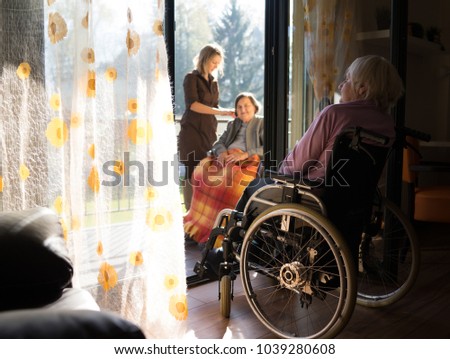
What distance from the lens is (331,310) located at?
2188mm

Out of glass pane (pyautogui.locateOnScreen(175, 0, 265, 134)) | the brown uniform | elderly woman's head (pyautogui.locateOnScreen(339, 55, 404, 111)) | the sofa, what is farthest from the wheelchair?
glass pane (pyautogui.locateOnScreen(175, 0, 265, 134))

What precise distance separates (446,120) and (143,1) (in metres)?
3.74

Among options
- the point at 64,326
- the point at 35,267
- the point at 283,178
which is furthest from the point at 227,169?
the point at 64,326

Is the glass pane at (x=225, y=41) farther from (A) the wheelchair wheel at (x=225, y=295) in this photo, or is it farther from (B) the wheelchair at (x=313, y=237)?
(B) the wheelchair at (x=313, y=237)

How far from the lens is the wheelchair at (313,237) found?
167cm

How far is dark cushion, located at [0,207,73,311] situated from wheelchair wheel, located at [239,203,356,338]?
2.88ft

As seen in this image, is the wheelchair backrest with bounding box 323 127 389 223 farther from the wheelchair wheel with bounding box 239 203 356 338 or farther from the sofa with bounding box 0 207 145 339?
the sofa with bounding box 0 207 145 339

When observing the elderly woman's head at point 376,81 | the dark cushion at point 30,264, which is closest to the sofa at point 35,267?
the dark cushion at point 30,264

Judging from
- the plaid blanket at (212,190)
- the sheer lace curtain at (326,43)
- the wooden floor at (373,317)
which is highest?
the sheer lace curtain at (326,43)

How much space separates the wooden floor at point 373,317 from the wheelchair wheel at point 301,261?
0.48 feet

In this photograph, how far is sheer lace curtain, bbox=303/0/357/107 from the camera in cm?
295

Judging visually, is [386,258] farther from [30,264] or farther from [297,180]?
[30,264]

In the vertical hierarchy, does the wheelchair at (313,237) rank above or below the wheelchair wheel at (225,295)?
above
